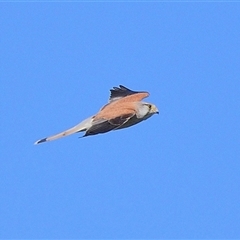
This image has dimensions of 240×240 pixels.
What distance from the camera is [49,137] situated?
49.1 ft

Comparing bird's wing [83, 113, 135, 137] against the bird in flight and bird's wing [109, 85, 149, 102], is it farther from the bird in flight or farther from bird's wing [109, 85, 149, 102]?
bird's wing [109, 85, 149, 102]

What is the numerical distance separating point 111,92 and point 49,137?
336cm

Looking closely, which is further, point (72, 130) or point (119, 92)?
point (119, 92)

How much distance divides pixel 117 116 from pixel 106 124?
492mm

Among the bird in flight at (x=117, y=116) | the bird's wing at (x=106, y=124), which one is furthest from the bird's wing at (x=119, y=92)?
the bird's wing at (x=106, y=124)

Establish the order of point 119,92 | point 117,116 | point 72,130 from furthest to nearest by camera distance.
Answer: point 119,92 < point 117,116 < point 72,130

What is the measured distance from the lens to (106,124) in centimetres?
1462

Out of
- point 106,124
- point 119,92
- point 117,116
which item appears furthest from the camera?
point 119,92

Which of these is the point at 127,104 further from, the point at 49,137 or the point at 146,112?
the point at 49,137

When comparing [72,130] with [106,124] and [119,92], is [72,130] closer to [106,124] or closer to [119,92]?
[106,124]

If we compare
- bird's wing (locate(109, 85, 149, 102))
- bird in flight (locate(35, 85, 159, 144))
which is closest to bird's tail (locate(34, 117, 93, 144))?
bird in flight (locate(35, 85, 159, 144))

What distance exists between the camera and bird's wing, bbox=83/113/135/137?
1419 centimetres

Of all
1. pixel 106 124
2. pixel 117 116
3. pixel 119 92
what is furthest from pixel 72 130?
pixel 119 92

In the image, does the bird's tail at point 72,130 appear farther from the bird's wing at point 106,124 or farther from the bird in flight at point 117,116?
the bird's wing at point 106,124
